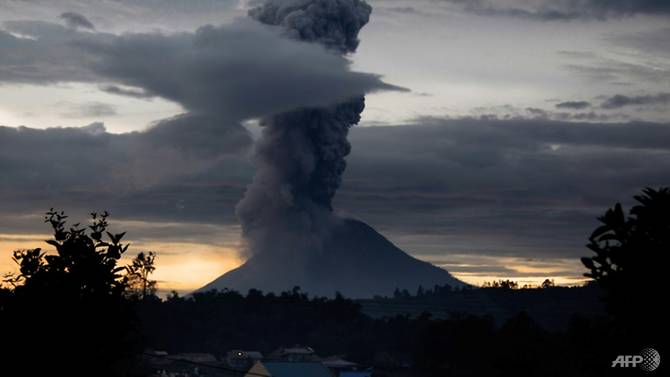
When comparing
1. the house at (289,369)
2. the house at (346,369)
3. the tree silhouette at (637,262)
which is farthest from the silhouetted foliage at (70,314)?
the house at (346,369)

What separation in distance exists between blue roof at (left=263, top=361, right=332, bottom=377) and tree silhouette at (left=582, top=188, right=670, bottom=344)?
128 metres

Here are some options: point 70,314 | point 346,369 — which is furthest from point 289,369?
point 70,314

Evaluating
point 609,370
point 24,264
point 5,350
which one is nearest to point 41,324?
point 5,350

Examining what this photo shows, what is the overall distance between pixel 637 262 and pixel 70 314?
2285 cm

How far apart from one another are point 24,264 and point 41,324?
17.3 ft

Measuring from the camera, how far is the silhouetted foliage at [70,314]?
142 ft

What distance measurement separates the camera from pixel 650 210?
29.1m

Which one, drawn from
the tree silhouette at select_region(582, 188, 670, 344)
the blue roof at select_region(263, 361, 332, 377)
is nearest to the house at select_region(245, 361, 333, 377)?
the blue roof at select_region(263, 361, 332, 377)

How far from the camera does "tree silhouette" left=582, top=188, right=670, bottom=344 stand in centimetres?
2755

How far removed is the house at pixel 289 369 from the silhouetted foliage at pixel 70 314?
104847 mm

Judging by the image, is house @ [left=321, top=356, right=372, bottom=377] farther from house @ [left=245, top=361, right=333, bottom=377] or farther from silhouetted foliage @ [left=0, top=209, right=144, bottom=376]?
silhouetted foliage @ [left=0, top=209, right=144, bottom=376]

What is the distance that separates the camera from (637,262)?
28031 mm

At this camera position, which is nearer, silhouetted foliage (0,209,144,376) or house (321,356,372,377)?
silhouetted foliage (0,209,144,376)

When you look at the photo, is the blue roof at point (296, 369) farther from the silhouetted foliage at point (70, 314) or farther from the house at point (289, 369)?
the silhouetted foliage at point (70, 314)
